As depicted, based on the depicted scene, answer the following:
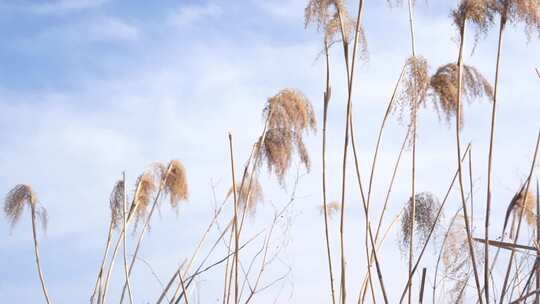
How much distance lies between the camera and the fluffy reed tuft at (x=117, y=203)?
241 inches

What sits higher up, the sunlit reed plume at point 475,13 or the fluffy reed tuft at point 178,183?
the sunlit reed plume at point 475,13

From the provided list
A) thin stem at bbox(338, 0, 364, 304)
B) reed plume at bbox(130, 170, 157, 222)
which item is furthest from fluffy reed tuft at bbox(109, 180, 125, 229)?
thin stem at bbox(338, 0, 364, 304)

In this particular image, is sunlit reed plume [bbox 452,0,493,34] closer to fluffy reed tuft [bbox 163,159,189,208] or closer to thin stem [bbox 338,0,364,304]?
thin stem [bbox 338,0,364,304]

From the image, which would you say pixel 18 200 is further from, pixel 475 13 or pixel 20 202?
pixel 475 13

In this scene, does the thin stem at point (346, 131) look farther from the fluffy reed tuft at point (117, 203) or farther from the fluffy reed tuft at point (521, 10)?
the fluffy reed tuft at point (117, 203)

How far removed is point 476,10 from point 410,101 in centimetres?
64

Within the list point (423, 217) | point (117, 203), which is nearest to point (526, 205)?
point (423, 217)

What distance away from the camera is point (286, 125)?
466 cm

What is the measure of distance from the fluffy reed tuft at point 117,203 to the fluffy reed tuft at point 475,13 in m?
3.18

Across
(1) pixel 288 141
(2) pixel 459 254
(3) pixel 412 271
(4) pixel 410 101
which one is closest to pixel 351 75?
(4) pixel 410 101

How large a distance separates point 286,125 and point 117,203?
2053 mm

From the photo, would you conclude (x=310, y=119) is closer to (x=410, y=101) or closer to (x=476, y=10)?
(x=410, y=101)

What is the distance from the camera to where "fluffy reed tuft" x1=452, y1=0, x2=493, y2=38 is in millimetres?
3916

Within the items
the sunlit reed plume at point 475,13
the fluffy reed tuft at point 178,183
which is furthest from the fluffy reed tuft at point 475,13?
the fluffy reed tuft at point 178,183
